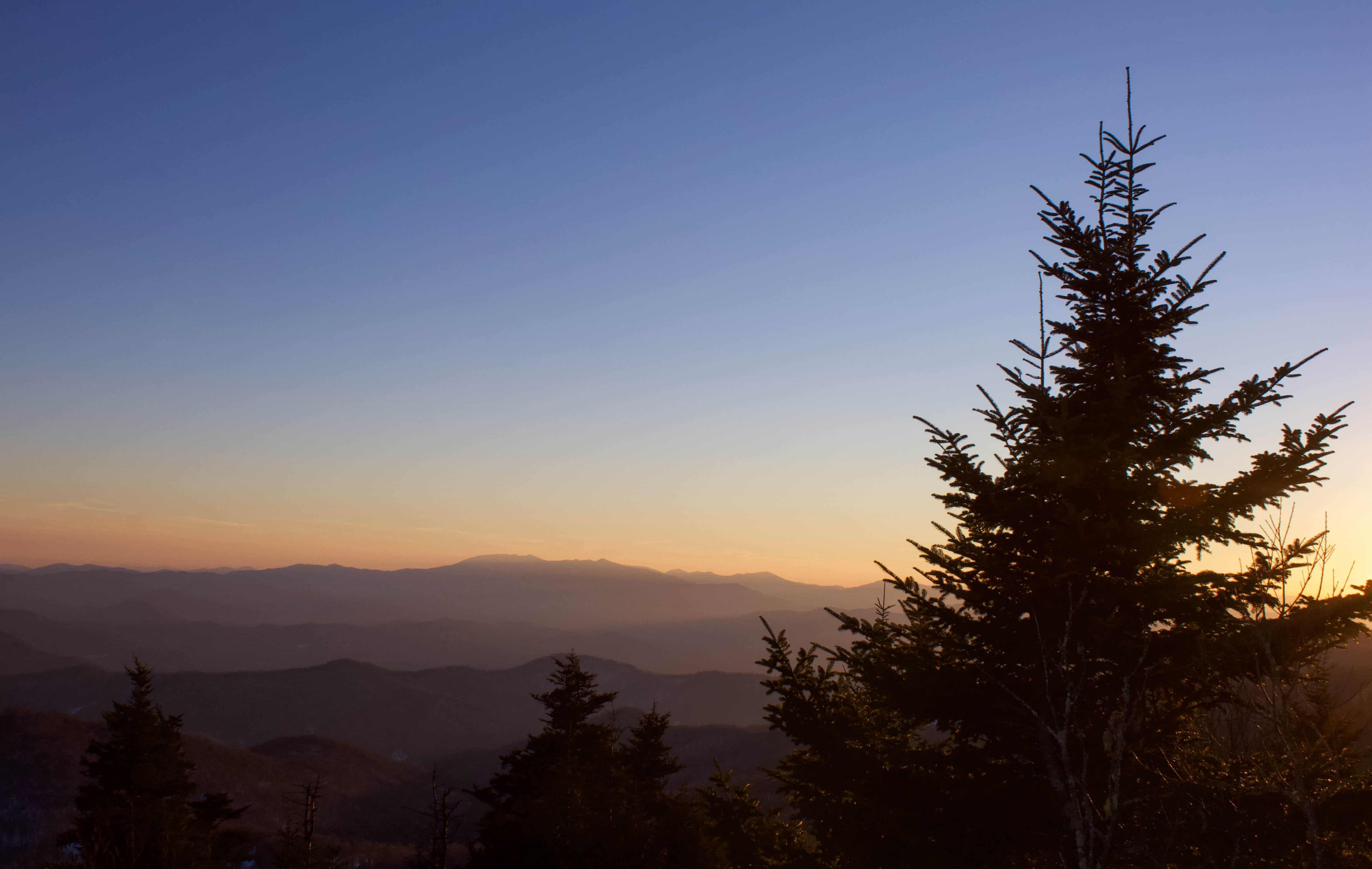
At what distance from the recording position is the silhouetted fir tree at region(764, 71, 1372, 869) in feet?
27.1

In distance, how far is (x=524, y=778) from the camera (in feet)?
94.8

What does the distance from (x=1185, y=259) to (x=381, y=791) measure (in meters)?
184

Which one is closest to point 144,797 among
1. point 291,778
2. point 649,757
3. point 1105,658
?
point 649,757

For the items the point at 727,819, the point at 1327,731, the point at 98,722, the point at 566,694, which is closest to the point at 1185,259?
the point at 1327,731

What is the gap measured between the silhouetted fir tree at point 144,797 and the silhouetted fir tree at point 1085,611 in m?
26.3

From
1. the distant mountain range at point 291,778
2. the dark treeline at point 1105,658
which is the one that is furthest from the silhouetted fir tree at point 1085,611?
the distant mountain range at point 291,778

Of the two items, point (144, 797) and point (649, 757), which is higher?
point (144, 797)

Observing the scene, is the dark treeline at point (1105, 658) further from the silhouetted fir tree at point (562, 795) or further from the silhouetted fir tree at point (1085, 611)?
the silhouetted fir tree at point (562, 795)

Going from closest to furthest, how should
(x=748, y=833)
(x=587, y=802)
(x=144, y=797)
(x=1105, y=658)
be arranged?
(x=1105, y=658) < (x=748, y=833) < (x=587, y=802) < (x=144, y=797)

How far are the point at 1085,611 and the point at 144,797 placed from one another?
33.8m

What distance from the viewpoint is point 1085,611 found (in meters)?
8.73

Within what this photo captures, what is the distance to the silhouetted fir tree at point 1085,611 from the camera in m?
8.27

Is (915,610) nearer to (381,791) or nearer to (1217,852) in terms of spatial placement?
(1217,852)

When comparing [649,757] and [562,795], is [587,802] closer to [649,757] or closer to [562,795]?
[562,795]
